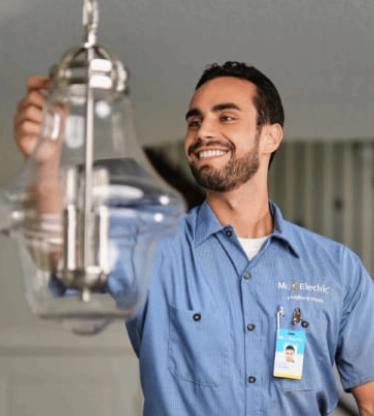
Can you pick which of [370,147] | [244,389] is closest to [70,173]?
[244,389]

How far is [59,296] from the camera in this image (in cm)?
71

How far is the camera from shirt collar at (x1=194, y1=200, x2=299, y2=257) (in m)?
2.28

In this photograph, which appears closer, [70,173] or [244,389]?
[70,173]

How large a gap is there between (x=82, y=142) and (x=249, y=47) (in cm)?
208

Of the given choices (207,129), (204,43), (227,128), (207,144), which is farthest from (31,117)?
(204,43)

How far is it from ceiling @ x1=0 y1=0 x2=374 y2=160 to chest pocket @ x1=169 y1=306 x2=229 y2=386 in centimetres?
83

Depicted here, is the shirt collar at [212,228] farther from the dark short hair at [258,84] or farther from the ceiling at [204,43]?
the ceiling at [204,43]

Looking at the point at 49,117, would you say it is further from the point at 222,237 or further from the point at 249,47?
the point at 249,47

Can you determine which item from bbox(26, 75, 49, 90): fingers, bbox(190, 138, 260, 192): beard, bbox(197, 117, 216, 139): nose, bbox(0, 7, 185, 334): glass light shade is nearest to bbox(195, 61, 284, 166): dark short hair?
bbox(190, 138, 260, 192): beard

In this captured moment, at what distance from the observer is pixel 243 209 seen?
2336mm

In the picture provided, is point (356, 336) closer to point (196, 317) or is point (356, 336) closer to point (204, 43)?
point (196, 317)

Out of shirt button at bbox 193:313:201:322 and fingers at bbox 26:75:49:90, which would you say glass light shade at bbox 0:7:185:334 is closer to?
fingers at bbox 26:75:49:90

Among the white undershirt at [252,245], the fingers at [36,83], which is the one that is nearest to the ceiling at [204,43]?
the white undershirt at [252,245]

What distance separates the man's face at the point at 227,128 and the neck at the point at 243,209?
168mm
